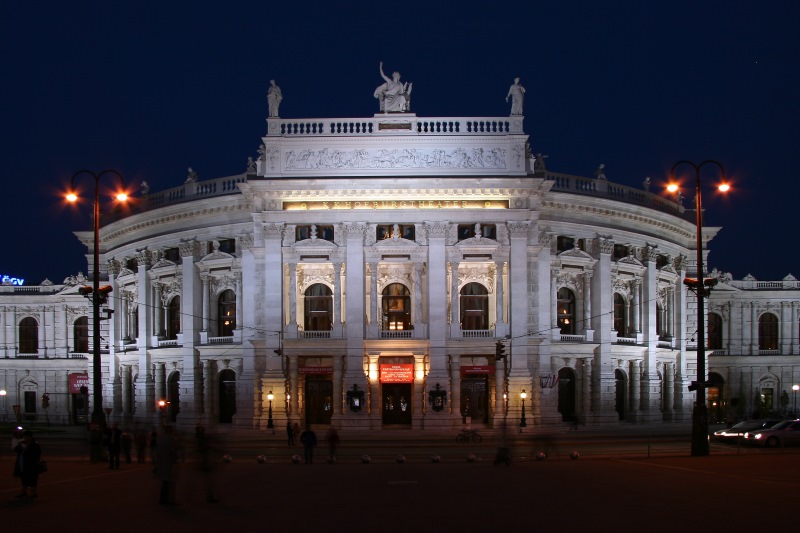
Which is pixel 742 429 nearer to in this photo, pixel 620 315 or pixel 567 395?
pixel 567 395

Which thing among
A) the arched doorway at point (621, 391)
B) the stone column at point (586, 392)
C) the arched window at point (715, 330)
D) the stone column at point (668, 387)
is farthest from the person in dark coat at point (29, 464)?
the arched window at point (715, 330)

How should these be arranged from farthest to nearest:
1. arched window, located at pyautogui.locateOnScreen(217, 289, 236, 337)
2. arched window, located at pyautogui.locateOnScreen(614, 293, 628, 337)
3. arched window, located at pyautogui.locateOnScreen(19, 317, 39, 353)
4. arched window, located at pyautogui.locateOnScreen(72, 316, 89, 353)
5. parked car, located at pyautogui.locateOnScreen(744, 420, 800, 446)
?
1. arched window, located at pyautogui.locateOnScreen(19, 317, 39, 353)
2. arched window, located at pyautogui.locateOnScreen(72, 316, 89, 353)
3. arched window, located at pyautogui.locateOnScreen(614, 293, 628, 337)
4. arched window, located at pyautogui.locateOnScreen(217, 289, 236, 337)
5. parked car, located at pyautogui.locateOnScreen(744, 420, 800, 446)

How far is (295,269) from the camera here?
209 ft

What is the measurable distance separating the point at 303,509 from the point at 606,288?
158ft

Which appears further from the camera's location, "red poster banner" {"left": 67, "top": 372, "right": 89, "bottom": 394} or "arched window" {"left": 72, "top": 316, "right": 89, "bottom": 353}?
"arched window" {"left": 72, "top": 316, "right": 89, "bottom": 353}

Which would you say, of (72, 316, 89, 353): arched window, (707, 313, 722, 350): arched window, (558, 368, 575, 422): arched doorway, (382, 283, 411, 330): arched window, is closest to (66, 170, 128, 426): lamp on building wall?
(382, 283, 411, 330): arched window

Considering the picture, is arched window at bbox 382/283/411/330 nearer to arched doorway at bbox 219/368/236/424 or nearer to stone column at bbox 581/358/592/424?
arched doorway at bbox 219/368/236/424

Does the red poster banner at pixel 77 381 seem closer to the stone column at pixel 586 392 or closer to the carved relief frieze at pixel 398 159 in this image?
the carved relief frieze at pixel 398 159

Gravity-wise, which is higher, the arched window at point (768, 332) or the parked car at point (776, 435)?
the arched window at point (768, 332)

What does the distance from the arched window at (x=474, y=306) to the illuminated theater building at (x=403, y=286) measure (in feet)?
0.29

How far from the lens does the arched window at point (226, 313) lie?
69438mm

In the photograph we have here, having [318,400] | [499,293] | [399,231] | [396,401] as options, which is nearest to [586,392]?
[499,293]

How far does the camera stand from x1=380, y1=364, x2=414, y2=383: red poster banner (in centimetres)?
6262

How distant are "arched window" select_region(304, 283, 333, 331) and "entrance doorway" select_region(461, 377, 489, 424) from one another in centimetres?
937
